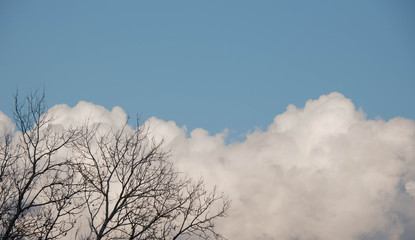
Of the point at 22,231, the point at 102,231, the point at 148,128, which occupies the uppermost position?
the point at 148,128

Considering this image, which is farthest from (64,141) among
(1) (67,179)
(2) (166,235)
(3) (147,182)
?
(2) (166,235)

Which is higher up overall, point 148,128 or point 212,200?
point 148,128

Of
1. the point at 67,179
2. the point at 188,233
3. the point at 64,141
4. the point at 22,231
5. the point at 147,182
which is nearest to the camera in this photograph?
the point at 22,231

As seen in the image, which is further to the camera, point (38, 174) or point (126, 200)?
point (126, 200)

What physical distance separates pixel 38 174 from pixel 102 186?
256cm

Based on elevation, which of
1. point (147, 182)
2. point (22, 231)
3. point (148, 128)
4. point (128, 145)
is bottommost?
point (22, 231)

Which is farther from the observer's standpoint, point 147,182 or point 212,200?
point 212,200

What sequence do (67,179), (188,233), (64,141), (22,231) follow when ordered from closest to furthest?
(22,231) < (67,179) < (64,141) < (188,233)

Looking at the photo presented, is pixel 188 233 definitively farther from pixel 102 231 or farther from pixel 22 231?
pixel 22 231

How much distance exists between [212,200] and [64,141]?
21.6 ft

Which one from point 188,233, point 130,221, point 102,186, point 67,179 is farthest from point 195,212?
point 67,179

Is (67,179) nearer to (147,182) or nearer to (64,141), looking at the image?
(64,141)

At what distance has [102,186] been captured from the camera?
1375cm

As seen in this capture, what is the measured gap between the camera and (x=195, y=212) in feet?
51.3
